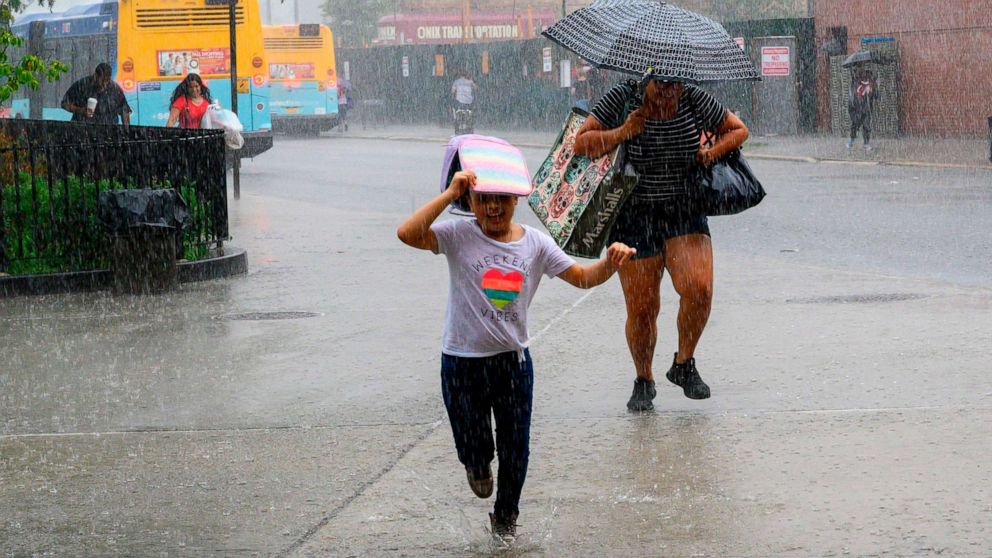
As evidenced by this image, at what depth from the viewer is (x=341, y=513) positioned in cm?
562

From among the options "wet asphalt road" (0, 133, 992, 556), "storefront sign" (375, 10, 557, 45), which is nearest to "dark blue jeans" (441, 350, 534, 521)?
"wet asphalt road" (0, 133, 992, 556)

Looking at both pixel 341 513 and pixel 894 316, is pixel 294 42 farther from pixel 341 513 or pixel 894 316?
pixel 341 513

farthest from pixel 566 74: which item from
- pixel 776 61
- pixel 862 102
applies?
pixel 862 102

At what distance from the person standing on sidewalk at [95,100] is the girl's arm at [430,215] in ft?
51.4

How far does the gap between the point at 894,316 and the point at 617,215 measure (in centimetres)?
352

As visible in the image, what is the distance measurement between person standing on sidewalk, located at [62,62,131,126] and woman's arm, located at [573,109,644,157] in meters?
14.2

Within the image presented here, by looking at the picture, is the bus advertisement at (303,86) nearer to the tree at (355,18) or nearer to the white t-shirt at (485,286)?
the tree at (355,18)

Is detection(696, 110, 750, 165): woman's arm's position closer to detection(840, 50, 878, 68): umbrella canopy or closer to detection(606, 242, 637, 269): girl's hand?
detection(606, 242, 637, 269): girl's hand

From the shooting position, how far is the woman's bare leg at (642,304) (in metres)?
7.03

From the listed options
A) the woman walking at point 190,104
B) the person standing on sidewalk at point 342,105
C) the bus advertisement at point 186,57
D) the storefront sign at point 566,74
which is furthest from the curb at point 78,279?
the person standing on sidewalk at point 342,105

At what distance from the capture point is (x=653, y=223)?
698 cm

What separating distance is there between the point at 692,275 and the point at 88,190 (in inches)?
275

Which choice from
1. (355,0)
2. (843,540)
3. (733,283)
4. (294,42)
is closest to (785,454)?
(843,540)

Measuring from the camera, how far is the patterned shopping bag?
6.66 metres
